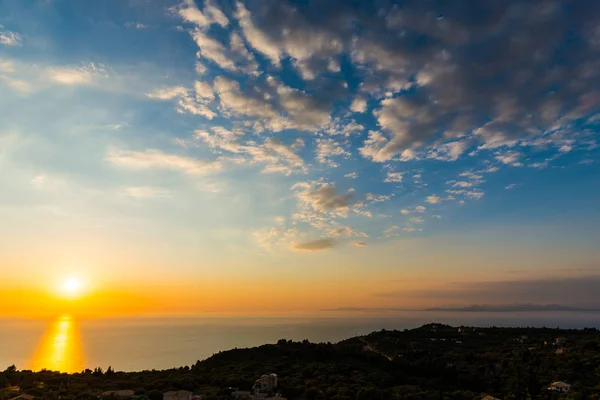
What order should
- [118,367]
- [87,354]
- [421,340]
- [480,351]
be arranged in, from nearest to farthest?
[480,351] < [421,340] < [118,367] < [87,354]

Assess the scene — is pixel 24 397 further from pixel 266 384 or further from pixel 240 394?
pixel 266 384

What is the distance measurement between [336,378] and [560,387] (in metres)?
21.3

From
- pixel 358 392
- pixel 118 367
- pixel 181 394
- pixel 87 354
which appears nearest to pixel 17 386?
pixel 181 394

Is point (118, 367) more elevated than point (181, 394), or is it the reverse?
point (181, 394)

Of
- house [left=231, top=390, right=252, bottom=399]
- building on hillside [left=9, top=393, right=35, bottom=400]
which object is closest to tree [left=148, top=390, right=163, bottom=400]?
house [left=231, top=390, right=252, bottom=399]

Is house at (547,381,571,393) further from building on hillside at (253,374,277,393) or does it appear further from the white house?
the white house

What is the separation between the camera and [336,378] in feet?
136

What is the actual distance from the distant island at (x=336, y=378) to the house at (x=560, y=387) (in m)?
0.08

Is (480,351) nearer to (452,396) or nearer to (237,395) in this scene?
(452,396)

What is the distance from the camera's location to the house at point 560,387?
3622cm

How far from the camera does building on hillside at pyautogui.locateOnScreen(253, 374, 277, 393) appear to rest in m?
36.9

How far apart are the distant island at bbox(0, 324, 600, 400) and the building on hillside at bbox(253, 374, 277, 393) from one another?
3.8 inches

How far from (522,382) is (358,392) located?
15.5m

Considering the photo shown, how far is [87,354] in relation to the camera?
15712 centimetres
